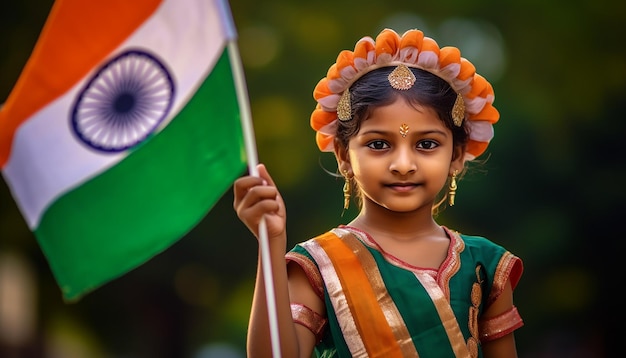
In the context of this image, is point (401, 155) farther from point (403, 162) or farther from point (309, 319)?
point (309, 319)

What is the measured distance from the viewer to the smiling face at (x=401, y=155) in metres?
3.96

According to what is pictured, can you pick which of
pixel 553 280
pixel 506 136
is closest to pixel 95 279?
pixel 506 136

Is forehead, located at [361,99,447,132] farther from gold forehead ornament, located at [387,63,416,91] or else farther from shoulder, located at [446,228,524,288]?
shoulder, located at [446,228,524,288]

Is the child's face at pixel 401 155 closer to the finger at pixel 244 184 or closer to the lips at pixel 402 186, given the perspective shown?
the lips at pixel 402 186

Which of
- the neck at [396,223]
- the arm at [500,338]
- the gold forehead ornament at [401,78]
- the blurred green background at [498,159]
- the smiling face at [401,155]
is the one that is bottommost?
the blurred green background at [498,159]

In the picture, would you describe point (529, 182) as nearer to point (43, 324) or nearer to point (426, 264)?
point (43, 324)

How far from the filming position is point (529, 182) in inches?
427

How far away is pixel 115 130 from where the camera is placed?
3455 millimetres

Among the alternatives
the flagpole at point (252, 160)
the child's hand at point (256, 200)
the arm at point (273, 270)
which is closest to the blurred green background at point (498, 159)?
the arm at point (273, 270)

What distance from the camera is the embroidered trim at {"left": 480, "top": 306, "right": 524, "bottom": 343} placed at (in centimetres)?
414

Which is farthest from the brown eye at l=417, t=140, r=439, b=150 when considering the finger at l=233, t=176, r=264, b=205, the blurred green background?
the blurred green background

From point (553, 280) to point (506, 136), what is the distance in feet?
4.78

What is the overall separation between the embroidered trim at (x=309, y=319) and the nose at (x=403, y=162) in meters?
0.51

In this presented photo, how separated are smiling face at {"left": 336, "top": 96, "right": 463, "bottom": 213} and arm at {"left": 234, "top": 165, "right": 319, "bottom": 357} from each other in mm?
425
